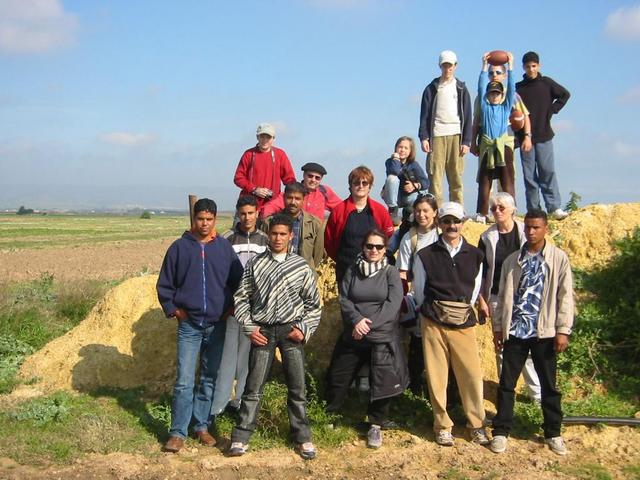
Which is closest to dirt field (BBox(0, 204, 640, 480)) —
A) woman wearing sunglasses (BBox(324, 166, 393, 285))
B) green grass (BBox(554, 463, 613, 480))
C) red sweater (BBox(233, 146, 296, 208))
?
green grass (BBox(554, 463, 613, 480))

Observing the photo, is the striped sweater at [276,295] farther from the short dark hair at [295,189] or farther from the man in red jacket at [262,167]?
the man in red jacket at [262,167]

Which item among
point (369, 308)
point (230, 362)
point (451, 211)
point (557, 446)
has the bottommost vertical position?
point (557, 446)

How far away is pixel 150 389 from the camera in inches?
277

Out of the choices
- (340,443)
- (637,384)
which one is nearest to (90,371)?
(340,443)

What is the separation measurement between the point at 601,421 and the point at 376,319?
2297 mm

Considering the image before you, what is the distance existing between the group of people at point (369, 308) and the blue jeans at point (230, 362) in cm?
1

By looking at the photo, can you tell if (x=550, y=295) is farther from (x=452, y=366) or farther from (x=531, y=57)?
(x=531, y=57)

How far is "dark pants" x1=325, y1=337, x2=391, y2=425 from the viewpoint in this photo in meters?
5.69

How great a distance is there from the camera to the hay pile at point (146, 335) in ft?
23.5

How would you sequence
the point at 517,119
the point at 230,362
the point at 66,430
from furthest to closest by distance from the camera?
the point at 517,119 < the point at 66,430 < the point at 230,362

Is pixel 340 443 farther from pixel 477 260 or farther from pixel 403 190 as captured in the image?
pixel 403 190

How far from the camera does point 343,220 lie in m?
6.05

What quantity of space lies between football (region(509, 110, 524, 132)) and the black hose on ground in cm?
410

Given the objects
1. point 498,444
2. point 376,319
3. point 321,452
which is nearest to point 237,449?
point 321,452
